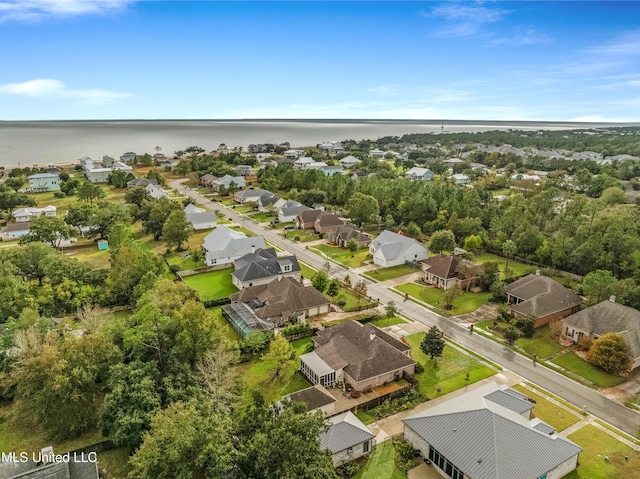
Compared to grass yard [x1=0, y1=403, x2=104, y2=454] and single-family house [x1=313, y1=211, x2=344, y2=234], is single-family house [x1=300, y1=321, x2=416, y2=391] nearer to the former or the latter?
grass yard [x1=0, y1=403, x2=104, y2=454]

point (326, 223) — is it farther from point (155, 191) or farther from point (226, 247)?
point (155, 191)

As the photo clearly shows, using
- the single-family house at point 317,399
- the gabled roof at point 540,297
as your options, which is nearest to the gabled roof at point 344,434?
the single-family house at point 317,399

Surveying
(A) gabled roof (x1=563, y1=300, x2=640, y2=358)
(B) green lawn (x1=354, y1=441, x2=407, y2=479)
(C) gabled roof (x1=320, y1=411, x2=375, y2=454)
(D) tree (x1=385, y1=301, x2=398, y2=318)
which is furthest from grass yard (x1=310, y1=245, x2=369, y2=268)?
(B) green lawn (x1=354, y1=441, x2=407, y2=479)

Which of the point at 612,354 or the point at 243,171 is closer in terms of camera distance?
the point at 612,354

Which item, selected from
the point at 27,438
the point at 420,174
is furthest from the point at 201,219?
the point at 420,174

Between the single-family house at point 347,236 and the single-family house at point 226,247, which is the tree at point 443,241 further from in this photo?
the single-family house at point 226,247

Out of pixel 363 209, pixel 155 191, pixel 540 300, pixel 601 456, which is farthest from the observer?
pixel 155 191

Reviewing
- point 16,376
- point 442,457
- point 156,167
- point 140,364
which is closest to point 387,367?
point 442,457
